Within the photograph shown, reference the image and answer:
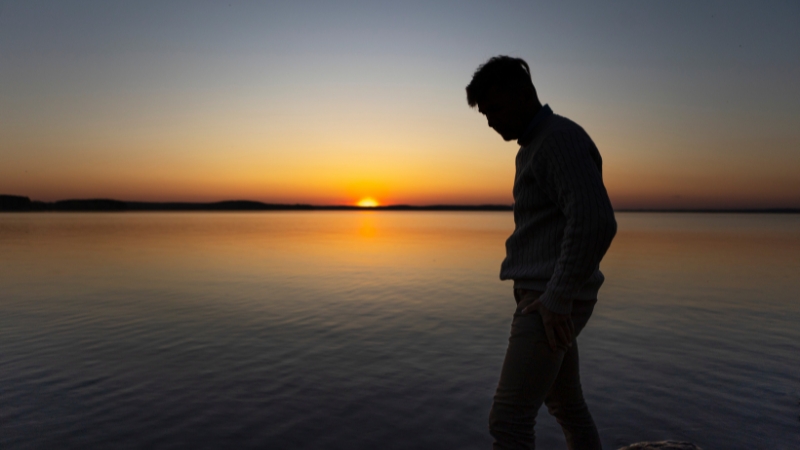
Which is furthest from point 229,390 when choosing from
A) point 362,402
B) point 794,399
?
point 794,399

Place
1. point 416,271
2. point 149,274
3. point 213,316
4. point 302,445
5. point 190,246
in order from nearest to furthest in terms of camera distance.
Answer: point 302,445 < point 213,316 < point 149,274 < point 416,271 < point 190,246

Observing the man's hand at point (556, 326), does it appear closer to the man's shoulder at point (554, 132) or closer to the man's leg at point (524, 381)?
the man's leg at point (524, 381)

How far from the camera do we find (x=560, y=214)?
2.45 meters

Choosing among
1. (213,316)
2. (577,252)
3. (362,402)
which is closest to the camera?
(577,252)

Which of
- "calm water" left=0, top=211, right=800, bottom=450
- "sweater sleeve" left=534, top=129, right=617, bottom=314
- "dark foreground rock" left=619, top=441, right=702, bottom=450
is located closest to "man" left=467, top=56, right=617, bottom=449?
"sweater sleeve" left=534, top=129, right=617, bottom=314

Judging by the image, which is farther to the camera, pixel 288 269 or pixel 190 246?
pixel 190 246

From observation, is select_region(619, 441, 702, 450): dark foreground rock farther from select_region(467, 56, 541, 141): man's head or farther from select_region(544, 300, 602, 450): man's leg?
select_region(467, 56, 541, 141): man's head

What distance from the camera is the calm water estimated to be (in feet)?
17.1

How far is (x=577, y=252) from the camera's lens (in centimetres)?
222

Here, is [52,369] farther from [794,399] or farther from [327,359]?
[794,399]

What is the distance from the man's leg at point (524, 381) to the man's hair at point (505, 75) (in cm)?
104

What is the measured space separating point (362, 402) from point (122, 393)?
293cm

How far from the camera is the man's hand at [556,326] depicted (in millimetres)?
2316

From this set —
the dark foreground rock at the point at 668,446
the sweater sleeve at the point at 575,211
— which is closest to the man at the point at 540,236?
the sweater sleeve at the point at 575,211
